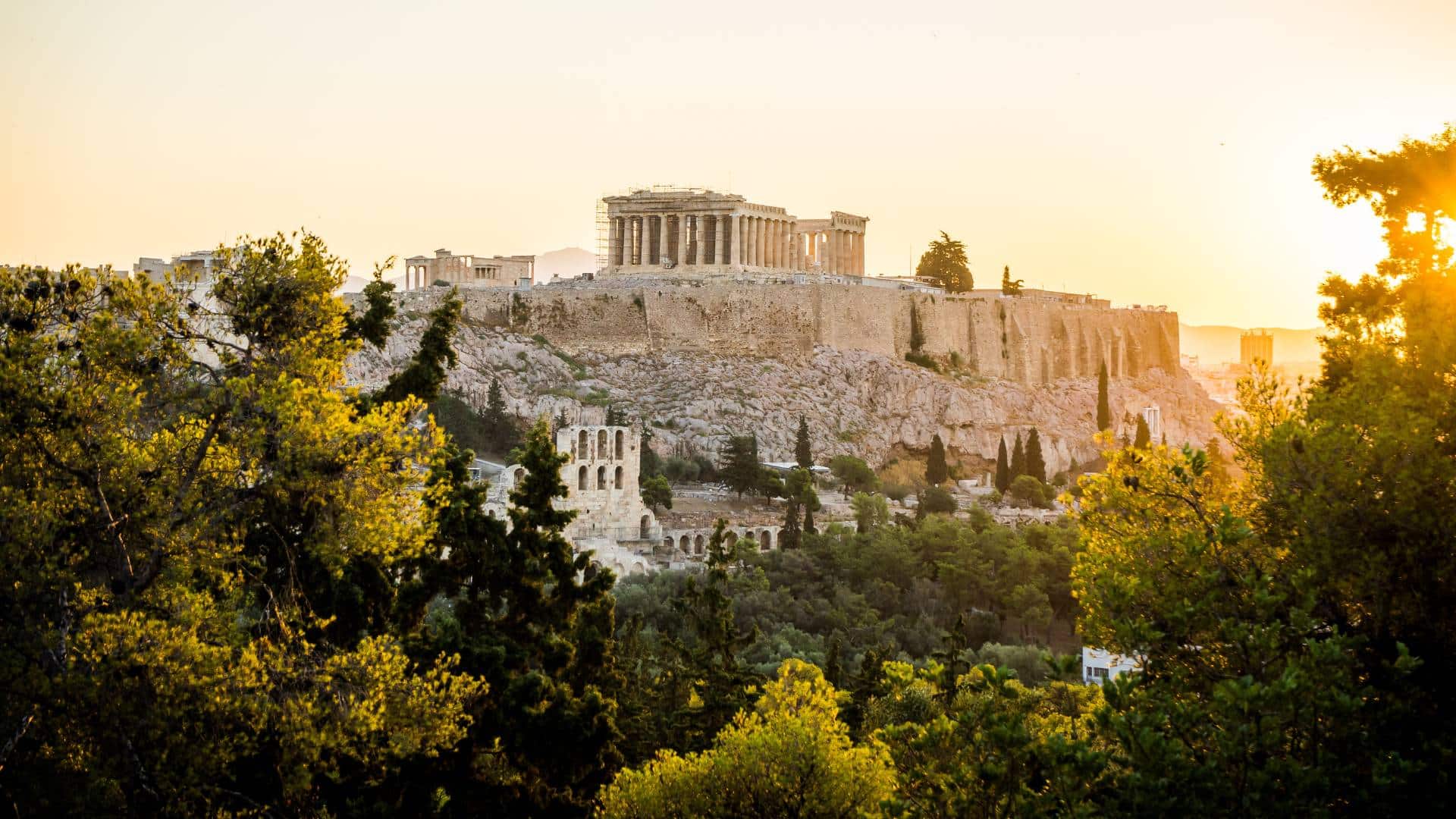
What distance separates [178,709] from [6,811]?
152 cm

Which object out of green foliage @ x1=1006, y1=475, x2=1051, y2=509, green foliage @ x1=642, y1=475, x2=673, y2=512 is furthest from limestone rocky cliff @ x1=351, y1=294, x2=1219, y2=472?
green foliage @ x1=1006, y1=475, x2=1051, y2=509

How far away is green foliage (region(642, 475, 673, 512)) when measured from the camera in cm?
3859

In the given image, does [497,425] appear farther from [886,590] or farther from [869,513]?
[886,590]

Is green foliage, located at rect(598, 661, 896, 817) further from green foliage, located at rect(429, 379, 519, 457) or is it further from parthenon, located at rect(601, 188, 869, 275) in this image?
parthenon, located at rect(601, 188, 869, 275)

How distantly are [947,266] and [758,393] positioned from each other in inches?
700

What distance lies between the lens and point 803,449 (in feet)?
156

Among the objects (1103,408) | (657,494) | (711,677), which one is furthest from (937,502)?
(711,677)

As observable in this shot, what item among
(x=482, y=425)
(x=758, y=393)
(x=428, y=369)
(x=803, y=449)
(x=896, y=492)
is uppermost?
(x=428, y=369)

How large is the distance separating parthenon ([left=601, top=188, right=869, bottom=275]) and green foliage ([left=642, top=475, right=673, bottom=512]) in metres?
20.2

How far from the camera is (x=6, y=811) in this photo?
31.9ft

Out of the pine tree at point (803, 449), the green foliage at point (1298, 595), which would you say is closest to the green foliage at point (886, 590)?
the pine tree at point (803, 449)

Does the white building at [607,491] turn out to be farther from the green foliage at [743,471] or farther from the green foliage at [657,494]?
the green foliage at [743,471]

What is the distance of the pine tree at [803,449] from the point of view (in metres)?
47.2

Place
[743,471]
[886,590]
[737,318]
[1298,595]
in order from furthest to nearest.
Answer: [737,318] → [743,471] → [886,590] → [1298,595]
